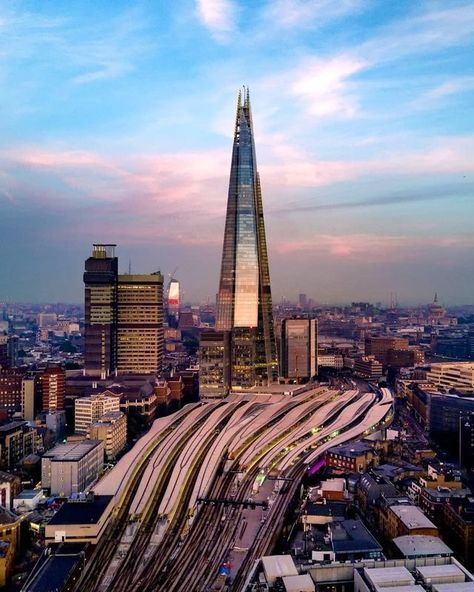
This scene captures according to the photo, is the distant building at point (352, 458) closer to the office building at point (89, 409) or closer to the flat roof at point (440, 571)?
the flat roof at point (440, 571)

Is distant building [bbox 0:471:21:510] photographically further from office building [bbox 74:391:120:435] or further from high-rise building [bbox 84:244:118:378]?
high-rise building [bbox 84:244:118:378]

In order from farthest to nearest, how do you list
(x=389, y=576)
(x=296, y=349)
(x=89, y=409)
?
(x=296, y=349)
(x=89, y=409)
(x=389, y=576)

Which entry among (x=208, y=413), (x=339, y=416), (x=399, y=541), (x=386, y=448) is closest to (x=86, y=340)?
(x=208, y=413)

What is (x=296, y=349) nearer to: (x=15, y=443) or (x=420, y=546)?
(x=15, y=443)

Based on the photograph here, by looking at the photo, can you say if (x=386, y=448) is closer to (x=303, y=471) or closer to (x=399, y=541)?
(x=303, y=471)

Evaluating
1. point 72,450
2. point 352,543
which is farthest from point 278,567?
point 72,450

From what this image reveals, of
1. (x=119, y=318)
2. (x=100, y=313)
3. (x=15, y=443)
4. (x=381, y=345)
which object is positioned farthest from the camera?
(x=381, y=345)
